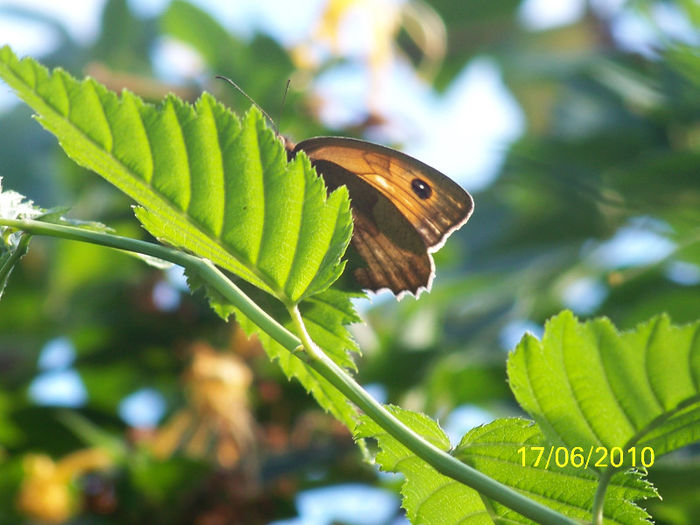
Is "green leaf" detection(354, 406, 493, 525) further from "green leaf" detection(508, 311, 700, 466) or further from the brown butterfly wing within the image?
the brown butterfly wing

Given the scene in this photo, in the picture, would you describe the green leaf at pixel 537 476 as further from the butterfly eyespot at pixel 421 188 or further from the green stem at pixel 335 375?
the butterfly eyespot at pixel 421 188

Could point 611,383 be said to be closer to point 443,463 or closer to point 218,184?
point 443,463

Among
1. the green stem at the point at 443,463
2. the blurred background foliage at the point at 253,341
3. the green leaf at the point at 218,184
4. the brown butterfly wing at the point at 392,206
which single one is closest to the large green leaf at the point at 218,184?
the green leaf at the point at 218,184

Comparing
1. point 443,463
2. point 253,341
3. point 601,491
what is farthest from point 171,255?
point 253,341

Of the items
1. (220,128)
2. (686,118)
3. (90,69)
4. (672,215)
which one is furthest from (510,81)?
(220,128)

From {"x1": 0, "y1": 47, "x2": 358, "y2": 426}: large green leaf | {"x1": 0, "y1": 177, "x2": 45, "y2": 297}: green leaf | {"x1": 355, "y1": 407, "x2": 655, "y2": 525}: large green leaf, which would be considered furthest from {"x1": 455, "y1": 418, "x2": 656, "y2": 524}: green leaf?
{"x1": 0, "y1": 177, "x2": 45, "y2": 297}: green leaf

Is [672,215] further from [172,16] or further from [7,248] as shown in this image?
[7,248]
